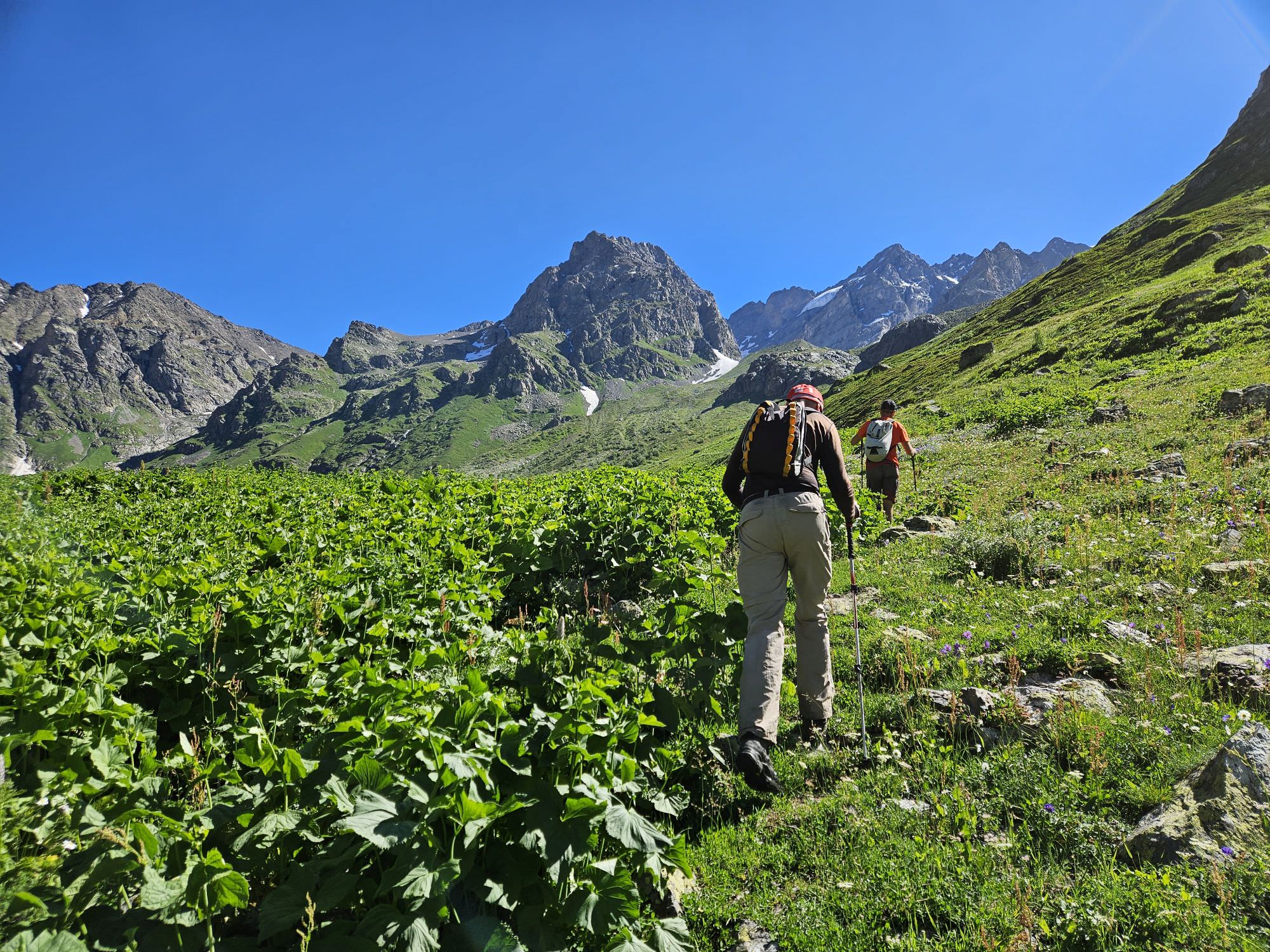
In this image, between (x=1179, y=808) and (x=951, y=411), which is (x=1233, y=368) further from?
(x=1179, y=808)

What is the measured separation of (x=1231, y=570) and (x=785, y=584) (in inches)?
256

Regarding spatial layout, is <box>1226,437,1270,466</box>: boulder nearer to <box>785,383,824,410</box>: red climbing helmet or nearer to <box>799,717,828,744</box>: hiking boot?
<box>785,383,824,410</box>: red climbing helmet

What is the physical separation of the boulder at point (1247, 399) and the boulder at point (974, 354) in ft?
169

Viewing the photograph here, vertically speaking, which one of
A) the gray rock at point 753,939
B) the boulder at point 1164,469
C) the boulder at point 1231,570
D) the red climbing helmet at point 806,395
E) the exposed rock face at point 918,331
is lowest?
the gray rock at point 753,939

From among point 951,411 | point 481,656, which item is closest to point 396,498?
point 481,656

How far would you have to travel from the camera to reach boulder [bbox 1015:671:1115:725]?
5434mm

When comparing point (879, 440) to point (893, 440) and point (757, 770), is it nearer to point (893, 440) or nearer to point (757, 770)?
point (893, 440)

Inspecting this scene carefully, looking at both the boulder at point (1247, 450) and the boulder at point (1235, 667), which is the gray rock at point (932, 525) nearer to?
the boulder at point (1247, 450)

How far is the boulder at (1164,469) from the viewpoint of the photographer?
12297 millimetres

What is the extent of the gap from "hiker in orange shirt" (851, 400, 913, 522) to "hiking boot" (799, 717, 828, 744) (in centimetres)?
909

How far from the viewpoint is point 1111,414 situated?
1966 cm

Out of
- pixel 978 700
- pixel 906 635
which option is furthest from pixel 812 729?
pixel 906 635

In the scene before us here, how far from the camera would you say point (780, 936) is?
12.1 ft

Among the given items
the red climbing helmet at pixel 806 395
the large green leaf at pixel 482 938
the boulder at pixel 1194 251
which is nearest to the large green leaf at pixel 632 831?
the large green leaf at pixel 482 938
